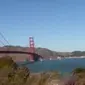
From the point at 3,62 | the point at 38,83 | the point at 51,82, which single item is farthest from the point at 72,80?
the point at 3,62

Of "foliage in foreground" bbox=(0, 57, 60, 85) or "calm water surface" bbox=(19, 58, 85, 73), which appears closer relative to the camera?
"foliage in foreground" bbox=(0, 57, 60, 85)

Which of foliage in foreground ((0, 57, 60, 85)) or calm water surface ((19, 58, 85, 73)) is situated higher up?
calm water surface ((19, 58, 85, 73))

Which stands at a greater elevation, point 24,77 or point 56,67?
point 56,67

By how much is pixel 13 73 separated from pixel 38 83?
9.61ft

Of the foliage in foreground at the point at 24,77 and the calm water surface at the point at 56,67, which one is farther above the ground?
the calm water surface at the point at 56,67

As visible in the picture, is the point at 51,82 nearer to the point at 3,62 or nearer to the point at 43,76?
the point at 43,76

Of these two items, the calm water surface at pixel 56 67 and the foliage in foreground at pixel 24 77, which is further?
the calm water surface at pixel 56 67

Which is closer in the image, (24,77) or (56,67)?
(24,77)

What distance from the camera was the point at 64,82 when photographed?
25.6 ft

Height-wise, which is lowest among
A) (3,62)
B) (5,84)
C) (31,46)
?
(5,84)

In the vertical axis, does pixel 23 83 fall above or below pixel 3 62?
below

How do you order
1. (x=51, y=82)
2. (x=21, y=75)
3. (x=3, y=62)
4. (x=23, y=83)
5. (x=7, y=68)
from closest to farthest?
(x=51, y=82), (x=23, y=83), (x=21, y=75), (x=7, y=68), (x=3, y=62)

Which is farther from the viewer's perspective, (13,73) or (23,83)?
(13,73)

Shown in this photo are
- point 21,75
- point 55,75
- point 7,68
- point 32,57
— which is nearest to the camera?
point 55,75
